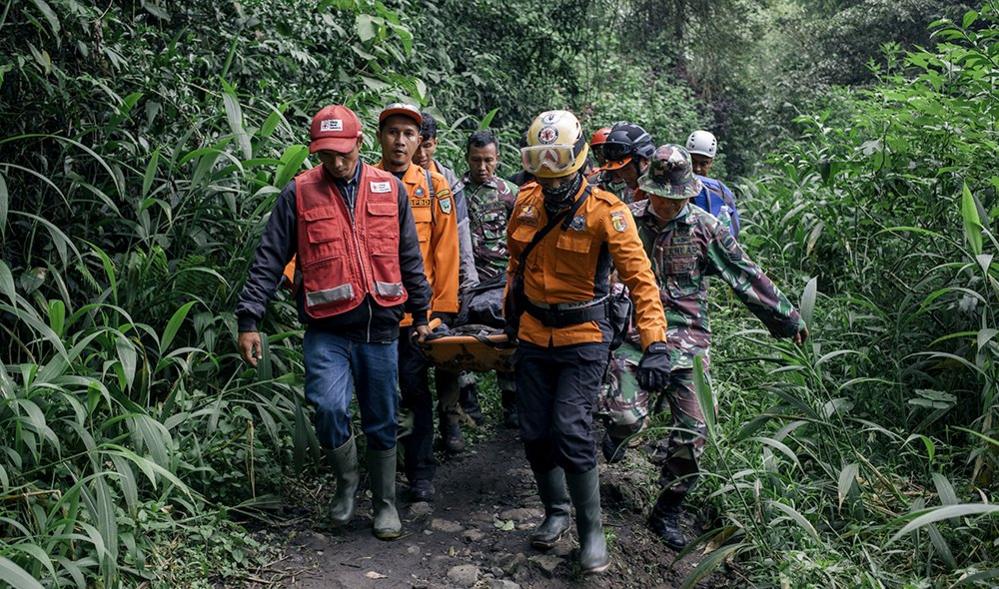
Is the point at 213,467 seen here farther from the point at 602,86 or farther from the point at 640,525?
the point at 602,86

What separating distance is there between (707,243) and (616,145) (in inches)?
53.6

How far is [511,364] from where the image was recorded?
196 inches

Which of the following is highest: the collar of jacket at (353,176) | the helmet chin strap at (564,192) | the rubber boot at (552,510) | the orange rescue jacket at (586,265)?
the collar of jacket at (353,176)

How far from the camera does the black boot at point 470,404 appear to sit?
21.9 ft

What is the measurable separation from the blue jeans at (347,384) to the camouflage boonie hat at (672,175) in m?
1.58

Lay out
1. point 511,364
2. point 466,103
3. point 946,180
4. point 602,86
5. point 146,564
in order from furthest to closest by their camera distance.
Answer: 1. point 602,86
2. point 466,103
3. point 946,180
4. point 511,364
5. point 146,564

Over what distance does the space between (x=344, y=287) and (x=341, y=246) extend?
196mm

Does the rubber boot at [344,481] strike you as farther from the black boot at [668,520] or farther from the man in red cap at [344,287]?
the black boot at [668,520]

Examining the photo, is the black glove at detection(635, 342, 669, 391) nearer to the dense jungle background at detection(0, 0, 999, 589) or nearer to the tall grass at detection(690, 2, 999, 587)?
the tall grass at detection(690, 2, 999, 587)

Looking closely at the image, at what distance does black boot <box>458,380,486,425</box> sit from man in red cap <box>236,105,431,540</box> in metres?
1.80

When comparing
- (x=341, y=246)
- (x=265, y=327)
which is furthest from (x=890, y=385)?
(x=265, y=327)

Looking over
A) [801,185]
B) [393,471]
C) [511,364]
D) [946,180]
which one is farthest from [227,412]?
[801,185]

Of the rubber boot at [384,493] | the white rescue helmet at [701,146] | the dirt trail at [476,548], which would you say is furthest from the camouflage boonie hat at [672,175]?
the white rescue helmet at [701,146]

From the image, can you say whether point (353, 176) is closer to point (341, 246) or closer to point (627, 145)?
point (341, 246)
